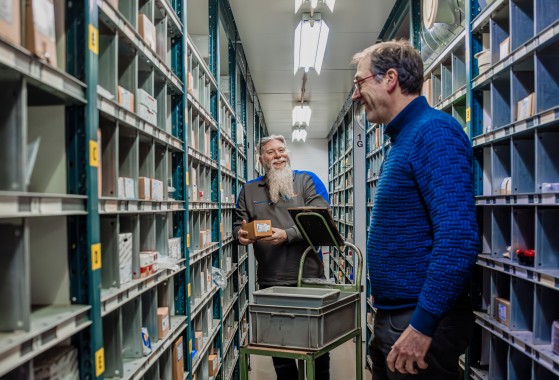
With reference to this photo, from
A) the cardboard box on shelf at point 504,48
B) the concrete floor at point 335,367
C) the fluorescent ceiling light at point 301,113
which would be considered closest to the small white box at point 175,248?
the cardboard box on shelf at point 504,48

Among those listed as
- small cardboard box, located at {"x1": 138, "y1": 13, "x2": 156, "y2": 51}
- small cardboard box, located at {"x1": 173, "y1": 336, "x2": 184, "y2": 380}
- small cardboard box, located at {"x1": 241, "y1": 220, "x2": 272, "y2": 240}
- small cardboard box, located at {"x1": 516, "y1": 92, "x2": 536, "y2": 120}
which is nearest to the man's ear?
small cardboard box, located at {"x1": 516, "y1": 92, "x2": 536, "y2": 120}

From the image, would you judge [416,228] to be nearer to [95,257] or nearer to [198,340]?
[95,257]

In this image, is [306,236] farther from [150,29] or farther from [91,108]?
[91,108]

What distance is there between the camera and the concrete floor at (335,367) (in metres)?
5.32

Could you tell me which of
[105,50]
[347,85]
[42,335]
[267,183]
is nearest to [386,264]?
[42,335]

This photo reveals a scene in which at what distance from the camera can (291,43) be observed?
6.32 meters

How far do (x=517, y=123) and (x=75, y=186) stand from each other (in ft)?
6.65

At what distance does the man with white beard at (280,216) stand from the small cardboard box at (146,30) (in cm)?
180

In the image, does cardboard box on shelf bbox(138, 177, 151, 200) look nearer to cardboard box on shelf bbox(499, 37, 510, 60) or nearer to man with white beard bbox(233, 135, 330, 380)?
man with white beard bbox(233, 135, 330, 380)

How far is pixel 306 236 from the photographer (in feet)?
10.4

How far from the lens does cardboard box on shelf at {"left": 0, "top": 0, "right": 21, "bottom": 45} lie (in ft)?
3.74

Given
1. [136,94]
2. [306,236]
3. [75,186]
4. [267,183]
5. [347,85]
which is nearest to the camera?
[75,186]

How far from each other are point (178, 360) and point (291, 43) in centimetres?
475

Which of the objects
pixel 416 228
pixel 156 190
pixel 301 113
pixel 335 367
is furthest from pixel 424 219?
pixel 301 113
